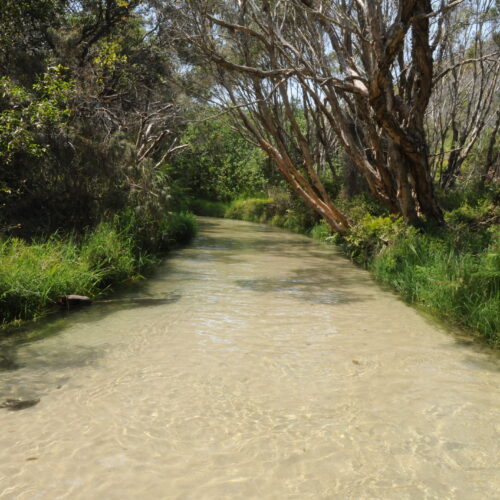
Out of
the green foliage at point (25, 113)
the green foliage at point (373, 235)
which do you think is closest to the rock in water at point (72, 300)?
the green foliage at point (25, 113)

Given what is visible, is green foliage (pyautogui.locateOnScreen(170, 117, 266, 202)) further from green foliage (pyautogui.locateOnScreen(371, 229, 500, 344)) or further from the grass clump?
green foliage (pyautogui.locateOnScreen(371, 229, 500, 344))

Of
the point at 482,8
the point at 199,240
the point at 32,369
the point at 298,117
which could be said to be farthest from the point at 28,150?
the point at 298,117

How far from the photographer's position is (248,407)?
458 centimetres

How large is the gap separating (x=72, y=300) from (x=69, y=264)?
83cm

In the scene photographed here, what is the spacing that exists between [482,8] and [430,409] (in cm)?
1364

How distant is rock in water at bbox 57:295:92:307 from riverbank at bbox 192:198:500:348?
5.07 metres

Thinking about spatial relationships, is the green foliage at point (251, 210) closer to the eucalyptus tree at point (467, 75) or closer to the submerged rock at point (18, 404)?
the eucalyptus tree at point (467, 75)

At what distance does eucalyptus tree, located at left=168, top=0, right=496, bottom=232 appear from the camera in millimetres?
8945

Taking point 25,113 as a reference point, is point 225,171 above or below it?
above

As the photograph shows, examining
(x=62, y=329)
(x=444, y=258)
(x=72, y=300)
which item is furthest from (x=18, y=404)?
(x=444, y=258)

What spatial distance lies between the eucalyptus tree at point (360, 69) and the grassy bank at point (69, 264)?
3.49 meters

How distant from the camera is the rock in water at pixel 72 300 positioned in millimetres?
7621

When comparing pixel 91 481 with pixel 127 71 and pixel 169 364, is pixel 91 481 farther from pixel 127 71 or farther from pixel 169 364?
pixel 127 71

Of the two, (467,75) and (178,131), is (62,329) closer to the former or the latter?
(178,131)
